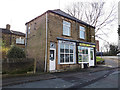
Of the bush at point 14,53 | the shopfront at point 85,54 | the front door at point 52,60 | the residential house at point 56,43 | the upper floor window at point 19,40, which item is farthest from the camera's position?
the upper floor window at point 19,40

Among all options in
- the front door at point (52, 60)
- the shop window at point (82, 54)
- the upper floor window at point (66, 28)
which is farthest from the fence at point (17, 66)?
the shop window at point (82, 54)

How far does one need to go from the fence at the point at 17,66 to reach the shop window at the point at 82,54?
6449 mm

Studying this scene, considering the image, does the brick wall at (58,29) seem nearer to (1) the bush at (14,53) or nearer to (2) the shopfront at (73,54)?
(2) the shopfront at (73,54)

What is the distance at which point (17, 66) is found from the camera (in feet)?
26.3

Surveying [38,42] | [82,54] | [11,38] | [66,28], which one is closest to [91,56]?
[82,54]

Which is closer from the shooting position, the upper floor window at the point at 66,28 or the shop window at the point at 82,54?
the upper floor window at the point at 66,28

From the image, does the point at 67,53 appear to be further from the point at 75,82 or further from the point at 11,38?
the point at 11,38

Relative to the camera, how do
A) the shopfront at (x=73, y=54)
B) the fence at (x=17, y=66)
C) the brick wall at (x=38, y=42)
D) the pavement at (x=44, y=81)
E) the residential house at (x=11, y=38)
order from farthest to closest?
1. the residential house at (x=11, y=38)
2. the shopfront at (x=73, y=54)
3. the brick wall at (x=38, y=42)
4. the fence at (x=17, y=66)
5. the pavement at (x=44, y=81)

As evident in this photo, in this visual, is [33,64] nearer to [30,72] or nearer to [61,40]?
[30,72]

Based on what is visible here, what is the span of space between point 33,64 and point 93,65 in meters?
9.77

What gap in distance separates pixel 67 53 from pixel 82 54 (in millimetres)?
2752

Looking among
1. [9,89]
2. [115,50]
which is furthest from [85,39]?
[115,50]

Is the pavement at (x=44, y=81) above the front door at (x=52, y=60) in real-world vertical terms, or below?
below

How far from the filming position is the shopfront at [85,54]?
12927mm
